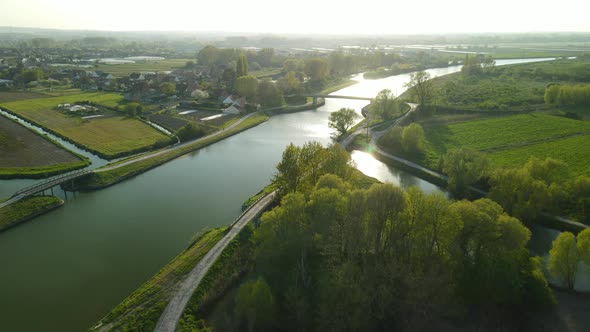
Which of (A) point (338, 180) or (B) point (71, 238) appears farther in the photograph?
(B) point (71, 238)

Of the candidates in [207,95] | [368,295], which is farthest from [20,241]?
[207,95]

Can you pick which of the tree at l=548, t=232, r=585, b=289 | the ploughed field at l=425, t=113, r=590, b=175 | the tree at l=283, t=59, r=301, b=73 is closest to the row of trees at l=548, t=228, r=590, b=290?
the tree at l=548, t=232, r=585, b=289

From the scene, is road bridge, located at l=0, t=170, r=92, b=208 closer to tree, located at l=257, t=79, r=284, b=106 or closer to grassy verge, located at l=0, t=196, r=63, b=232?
grassy verge, located at l=0, t=196, r=63, b=232

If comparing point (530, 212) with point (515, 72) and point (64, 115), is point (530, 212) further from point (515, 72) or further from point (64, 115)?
point (515, 72)

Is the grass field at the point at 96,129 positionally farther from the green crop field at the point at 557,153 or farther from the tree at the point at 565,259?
the green crop field at the point at 557,153

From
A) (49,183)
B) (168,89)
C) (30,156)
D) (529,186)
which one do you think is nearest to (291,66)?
(168,89)

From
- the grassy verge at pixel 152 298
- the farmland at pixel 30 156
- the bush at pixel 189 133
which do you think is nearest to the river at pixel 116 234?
the grassy verge at pixel 152 298

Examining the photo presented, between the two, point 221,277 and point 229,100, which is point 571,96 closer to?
point 229,100
